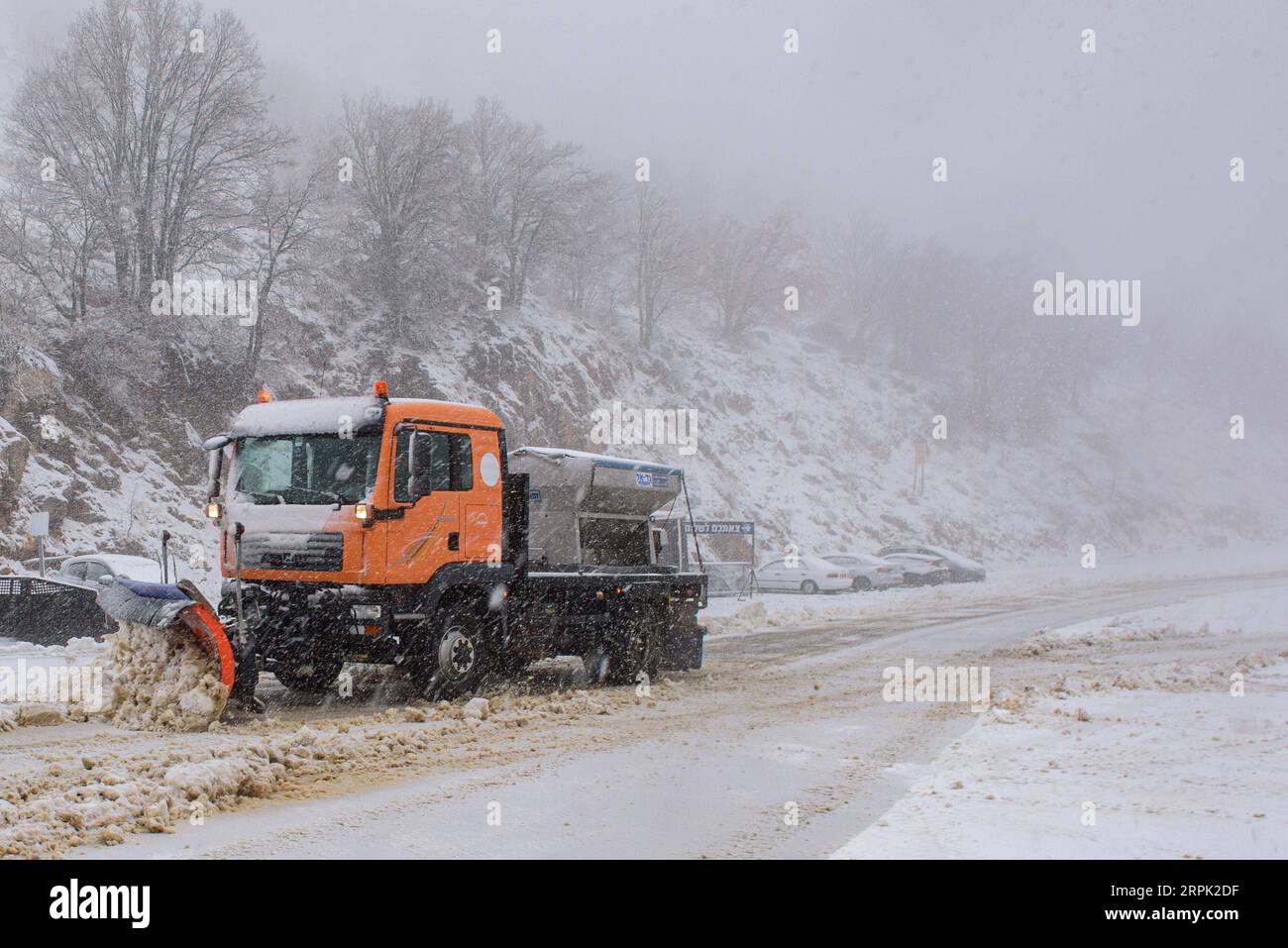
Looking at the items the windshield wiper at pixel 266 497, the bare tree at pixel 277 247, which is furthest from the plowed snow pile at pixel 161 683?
the bare tree at pixel 277 247

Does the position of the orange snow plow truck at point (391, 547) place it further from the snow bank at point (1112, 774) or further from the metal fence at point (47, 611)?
the metal fence at point (47, 611)

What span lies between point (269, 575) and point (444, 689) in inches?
78.7

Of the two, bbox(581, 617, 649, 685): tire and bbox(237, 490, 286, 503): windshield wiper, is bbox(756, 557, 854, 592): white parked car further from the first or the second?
bbox(237, 490, 286, 503): windshield wiper

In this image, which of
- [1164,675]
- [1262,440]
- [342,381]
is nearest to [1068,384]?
[1262,440]

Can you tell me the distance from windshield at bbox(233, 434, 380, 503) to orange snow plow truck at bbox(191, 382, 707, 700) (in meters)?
0.01

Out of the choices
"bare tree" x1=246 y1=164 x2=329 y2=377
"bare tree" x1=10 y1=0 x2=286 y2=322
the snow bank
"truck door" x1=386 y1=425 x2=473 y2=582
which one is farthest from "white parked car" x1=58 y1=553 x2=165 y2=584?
the snow bank

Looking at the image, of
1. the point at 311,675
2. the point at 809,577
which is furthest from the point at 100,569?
the point at 809,577

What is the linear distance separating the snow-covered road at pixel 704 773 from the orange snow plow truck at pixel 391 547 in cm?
→ 67

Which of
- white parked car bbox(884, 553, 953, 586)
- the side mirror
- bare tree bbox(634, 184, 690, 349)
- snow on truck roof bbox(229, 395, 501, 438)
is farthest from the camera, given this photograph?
bare tree bbox(634, 184, 690, 349)

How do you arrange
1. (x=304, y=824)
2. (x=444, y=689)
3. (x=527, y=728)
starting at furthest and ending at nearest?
(x=444, y=689), (x=527, y=728), (x=304, y=824)

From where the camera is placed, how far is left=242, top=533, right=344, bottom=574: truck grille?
385 inches

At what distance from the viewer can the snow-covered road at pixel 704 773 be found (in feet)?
18.7

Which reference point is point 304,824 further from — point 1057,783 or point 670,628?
point 670,628

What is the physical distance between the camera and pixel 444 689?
10.4 m
